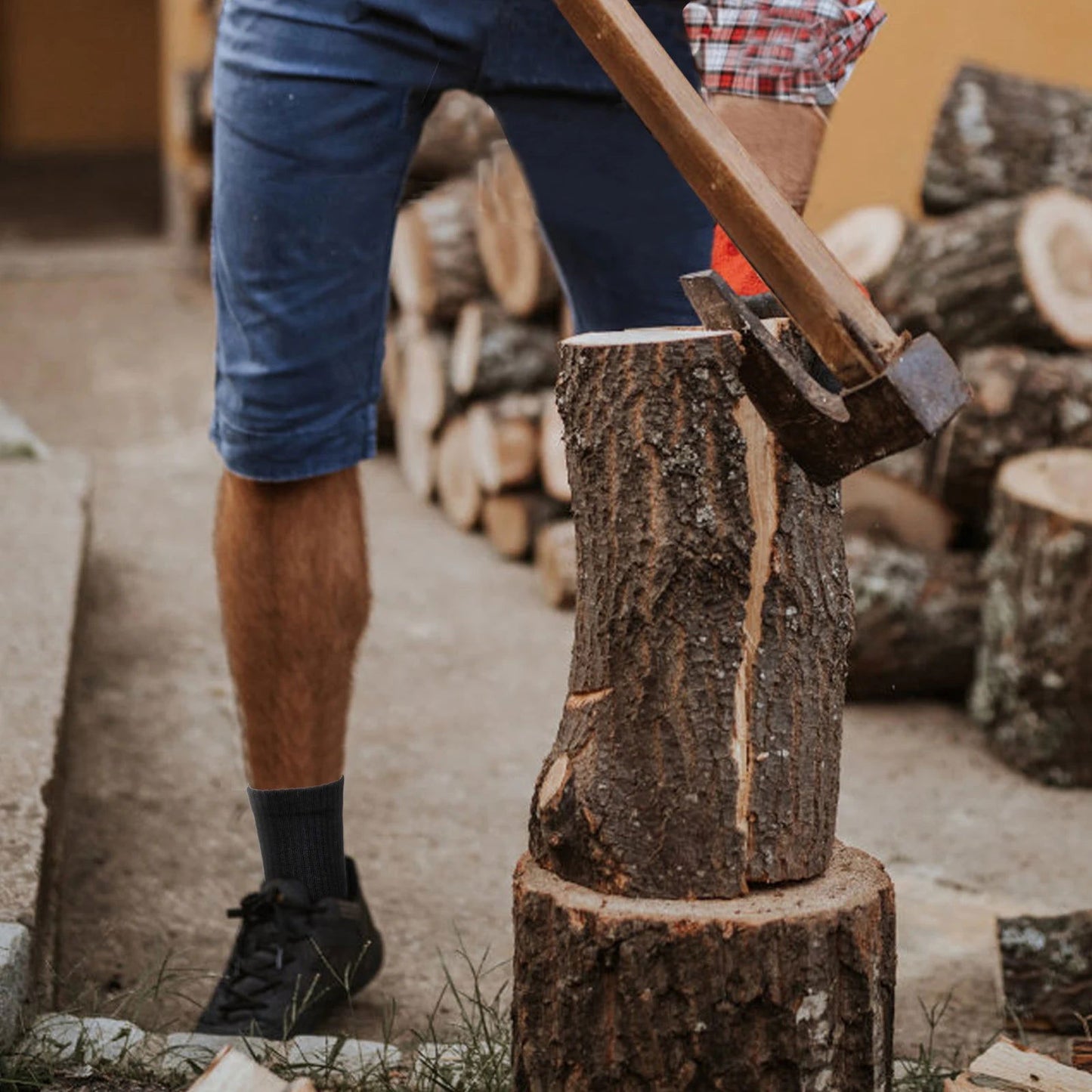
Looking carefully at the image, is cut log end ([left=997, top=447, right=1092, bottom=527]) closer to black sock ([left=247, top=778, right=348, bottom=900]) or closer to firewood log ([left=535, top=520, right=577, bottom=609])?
firewood log ([left=535, top=520, right=577, bottom=609])

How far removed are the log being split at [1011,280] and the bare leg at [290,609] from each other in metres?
2.00

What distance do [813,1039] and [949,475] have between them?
229 cm

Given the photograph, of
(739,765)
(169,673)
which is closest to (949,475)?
(169,673)

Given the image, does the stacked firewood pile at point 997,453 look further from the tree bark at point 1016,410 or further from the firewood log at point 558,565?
the firewood log at point 558,565

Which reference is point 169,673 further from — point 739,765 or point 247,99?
point 739,765

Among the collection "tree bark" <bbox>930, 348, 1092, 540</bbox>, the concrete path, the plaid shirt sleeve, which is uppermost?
the plaid shirt sleeve

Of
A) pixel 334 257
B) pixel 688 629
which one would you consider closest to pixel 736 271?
pixel 688 629

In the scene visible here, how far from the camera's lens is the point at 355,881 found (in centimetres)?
216

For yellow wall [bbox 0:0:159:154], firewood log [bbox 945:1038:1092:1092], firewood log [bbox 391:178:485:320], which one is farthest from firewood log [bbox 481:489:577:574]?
yellow wall [bbox 0:0:159:154]

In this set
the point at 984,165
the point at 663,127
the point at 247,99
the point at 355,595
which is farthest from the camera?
the point at 984,165

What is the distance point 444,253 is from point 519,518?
0.91m

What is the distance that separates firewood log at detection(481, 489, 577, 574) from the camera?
181 inches

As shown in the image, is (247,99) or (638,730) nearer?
(638,730)

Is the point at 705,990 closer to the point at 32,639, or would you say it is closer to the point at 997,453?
the point at 32,639
